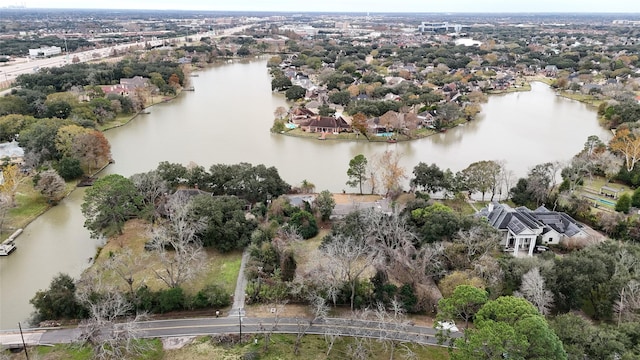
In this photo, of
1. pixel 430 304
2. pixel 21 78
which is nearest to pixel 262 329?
pixel 430 304

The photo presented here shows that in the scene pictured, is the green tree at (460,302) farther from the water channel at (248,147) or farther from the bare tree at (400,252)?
the water channel at (248,147)

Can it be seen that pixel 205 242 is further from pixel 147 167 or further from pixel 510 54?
pixel 510 54

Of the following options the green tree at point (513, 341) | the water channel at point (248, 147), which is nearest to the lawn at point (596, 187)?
the water channel at point (248, 147)

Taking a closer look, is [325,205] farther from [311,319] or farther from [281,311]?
[311,319]

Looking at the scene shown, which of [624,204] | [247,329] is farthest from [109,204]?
[624,204]

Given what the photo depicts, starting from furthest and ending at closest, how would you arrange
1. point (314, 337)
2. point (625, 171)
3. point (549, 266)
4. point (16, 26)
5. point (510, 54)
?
point (16, 26) → point (510, 54) → point (625, 171) → point (549, 266) → point (314, 337)
